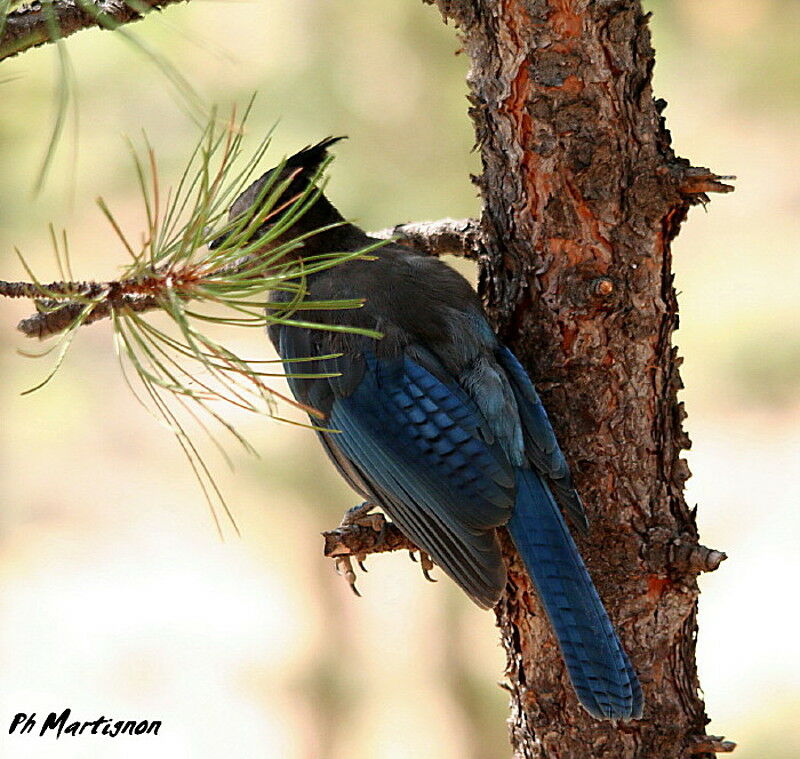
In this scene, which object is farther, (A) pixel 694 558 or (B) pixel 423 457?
(B) pixel 423 457

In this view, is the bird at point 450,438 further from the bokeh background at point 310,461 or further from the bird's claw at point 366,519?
the bokeh background at point 310,461

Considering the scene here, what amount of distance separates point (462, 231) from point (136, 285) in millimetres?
904

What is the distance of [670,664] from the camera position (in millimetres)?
1822

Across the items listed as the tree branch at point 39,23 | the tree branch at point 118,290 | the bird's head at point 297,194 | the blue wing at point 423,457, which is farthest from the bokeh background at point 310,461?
the tree branch at point 39,23

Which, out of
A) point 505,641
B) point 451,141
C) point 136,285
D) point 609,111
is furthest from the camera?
point 451,141

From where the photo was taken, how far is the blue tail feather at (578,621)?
5.67 feet

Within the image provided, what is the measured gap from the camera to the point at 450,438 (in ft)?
6.45

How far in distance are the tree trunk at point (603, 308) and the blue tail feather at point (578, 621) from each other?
2.8 inches

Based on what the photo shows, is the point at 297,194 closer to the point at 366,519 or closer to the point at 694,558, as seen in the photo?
the point at 366,519

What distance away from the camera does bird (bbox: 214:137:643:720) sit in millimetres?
1769

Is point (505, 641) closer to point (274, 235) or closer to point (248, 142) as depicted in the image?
point (274, 235)

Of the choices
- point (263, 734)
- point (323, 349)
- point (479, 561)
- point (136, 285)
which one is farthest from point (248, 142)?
point (263, 734)

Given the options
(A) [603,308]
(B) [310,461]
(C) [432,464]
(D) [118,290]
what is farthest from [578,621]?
(B) [310,461]

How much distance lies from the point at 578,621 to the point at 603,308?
49cm
